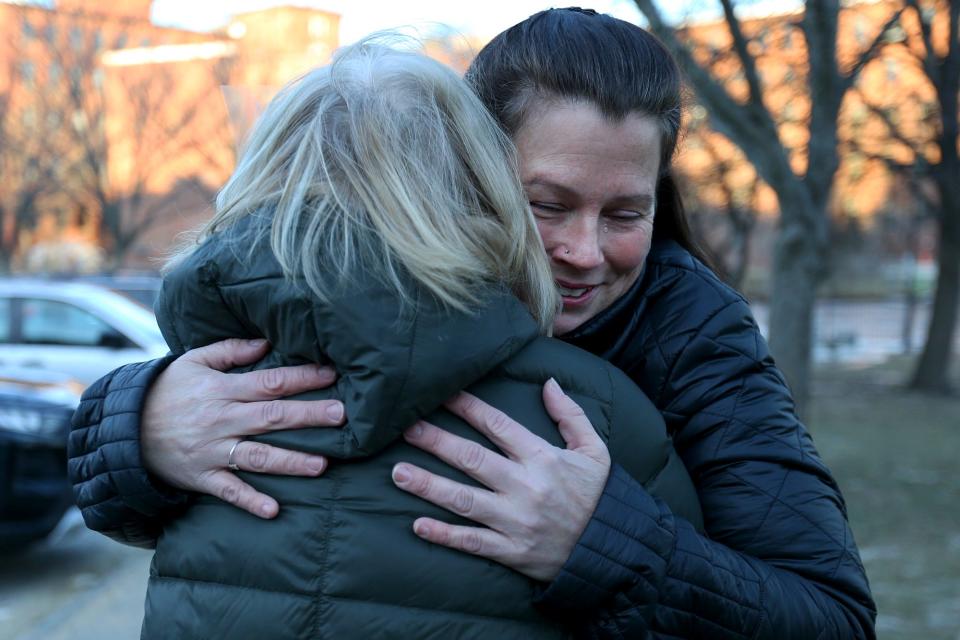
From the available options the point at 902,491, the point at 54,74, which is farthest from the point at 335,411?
the point at 54,74

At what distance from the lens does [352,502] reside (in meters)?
1.34

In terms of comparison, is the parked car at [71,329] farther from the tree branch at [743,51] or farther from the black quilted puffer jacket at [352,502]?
the black quilted puffer jacket at [352,502]

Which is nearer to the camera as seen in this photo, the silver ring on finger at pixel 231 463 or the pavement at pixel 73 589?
the silver ring on finger at pixel 231 463

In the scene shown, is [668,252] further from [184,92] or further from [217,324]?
[184,92]

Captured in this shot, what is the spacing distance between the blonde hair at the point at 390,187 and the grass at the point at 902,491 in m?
4.54

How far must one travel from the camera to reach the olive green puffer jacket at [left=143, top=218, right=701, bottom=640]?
1308mm

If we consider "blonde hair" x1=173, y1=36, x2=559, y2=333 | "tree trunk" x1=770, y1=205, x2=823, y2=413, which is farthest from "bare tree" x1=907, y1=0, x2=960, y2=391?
"blonde hair" x1=173, y1=36, x2=559, y2=333

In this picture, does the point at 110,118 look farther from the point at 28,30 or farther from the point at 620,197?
the point at 620,197

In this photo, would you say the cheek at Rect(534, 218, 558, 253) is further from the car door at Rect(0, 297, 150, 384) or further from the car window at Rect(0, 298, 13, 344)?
the car window at Rect(0, 298, 13, 344)

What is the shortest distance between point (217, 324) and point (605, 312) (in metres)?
0.71

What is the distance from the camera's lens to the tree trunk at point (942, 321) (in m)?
15.8

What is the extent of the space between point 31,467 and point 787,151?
17.4 feet

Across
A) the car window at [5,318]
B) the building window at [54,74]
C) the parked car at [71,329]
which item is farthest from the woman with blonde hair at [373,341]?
the building window at [54,74]

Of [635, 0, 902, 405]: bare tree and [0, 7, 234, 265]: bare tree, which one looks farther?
[0, 7, 234, 265]: bare tree
